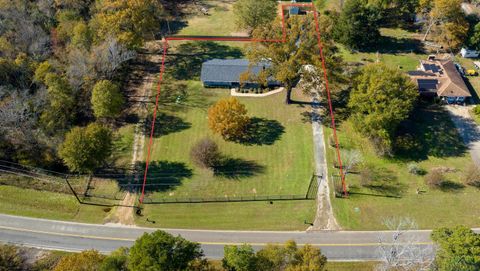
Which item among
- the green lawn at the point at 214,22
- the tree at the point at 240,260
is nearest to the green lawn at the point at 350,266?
the tree at the point at 240,260

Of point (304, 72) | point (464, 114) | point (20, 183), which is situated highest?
point (304, 72)

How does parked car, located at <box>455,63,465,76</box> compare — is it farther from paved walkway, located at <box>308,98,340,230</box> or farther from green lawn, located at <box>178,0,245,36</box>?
green lawn, located at <box>178,0,245,36</box>

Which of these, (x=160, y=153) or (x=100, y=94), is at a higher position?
(x=100, y=94)

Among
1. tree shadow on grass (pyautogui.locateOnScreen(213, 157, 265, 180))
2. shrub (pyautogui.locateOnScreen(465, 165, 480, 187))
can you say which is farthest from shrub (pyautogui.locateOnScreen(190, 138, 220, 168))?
shrub (pyautogui.locateOnScreen(465, 165, 480, 187))

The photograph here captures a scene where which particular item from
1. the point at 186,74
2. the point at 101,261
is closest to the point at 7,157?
the point at 101,261

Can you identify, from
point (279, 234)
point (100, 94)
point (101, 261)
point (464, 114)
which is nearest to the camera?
point (101, 261)

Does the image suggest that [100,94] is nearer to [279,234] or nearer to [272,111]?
[272,111]
